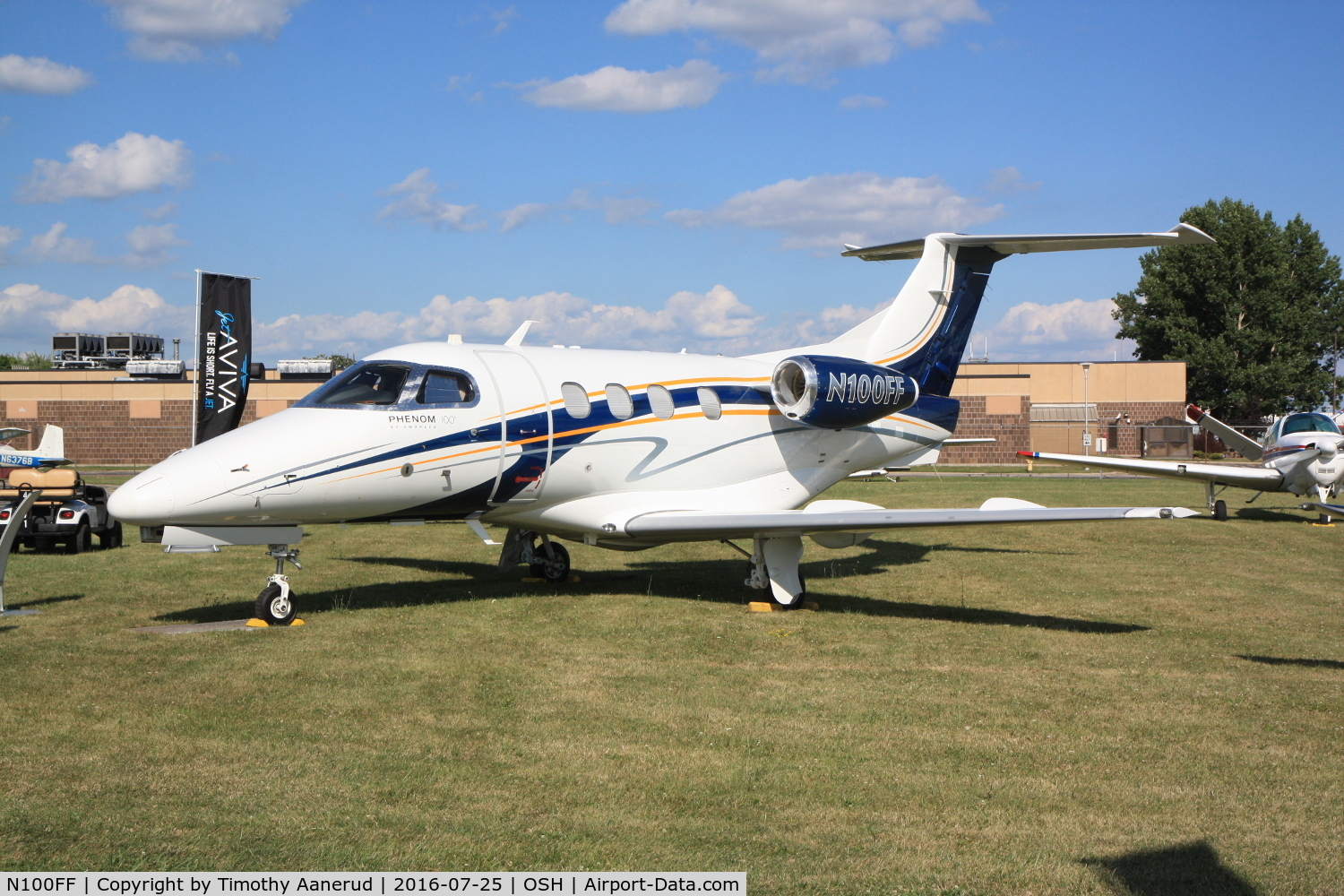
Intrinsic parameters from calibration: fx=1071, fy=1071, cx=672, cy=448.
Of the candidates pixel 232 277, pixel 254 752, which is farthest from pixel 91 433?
pixel 254 752

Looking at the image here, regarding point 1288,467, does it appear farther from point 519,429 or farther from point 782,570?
point 519,429

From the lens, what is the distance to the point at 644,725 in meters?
7.39

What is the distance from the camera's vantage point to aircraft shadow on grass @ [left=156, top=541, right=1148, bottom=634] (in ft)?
39.3

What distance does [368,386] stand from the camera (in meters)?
11.3

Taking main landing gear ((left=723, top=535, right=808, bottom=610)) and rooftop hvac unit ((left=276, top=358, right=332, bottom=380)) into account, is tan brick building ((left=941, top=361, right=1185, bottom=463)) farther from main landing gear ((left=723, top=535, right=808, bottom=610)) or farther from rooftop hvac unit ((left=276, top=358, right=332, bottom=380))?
main landing gear ((left=723, top=535, right=808, bottom=610))

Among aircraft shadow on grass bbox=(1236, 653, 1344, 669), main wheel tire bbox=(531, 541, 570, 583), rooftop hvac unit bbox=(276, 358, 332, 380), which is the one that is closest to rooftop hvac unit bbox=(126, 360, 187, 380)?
rooftop hvac unit bbox=(276, 358, 332, 380)

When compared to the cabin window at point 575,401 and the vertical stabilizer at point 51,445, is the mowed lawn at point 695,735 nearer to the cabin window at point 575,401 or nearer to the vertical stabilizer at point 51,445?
the cabin window at point 575,401

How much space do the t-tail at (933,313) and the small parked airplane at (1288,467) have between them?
349 inches

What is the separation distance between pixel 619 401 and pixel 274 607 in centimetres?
463

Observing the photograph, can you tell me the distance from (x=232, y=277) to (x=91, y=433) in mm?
41205

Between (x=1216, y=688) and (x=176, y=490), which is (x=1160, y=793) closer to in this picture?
(x=1216, y=688)

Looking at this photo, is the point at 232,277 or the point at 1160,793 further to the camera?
the point at 232,277

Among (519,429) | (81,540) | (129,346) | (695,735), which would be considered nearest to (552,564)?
(519,429)
